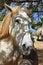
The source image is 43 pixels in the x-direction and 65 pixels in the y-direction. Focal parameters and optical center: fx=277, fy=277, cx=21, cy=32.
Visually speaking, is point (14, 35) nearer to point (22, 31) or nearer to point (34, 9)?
point (22, 31)

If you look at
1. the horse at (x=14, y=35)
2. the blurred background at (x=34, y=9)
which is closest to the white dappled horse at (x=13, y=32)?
the horse at (x=14, y=35)

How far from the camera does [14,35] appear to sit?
2217 millimetres

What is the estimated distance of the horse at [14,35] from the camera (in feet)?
7.25

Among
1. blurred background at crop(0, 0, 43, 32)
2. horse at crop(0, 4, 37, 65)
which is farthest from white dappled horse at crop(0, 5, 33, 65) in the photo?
blurred background at crop(0, 0, 43, 32)

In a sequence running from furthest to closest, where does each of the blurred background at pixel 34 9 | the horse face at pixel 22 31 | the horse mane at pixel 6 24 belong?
the blurred background at pixel 34 9 → the horse mane at pixel 6 24 → the horse face at pixel 22 31

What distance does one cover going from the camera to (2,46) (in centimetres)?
227

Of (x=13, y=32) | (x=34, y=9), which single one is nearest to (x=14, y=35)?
(x=13, y=32)

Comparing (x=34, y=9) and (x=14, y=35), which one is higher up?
(x=14, y=35)

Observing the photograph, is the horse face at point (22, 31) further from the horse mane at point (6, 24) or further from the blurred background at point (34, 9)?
the blurred background at point (34, 9)

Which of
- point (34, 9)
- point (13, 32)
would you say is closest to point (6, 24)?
point (13, 32)

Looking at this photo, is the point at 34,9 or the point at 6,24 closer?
the point at 6,24

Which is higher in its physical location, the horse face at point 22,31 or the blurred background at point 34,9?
the horse face at point 22,31

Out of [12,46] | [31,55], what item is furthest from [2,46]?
[31,55]

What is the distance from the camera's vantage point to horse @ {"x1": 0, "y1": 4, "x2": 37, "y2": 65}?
2.21 m
